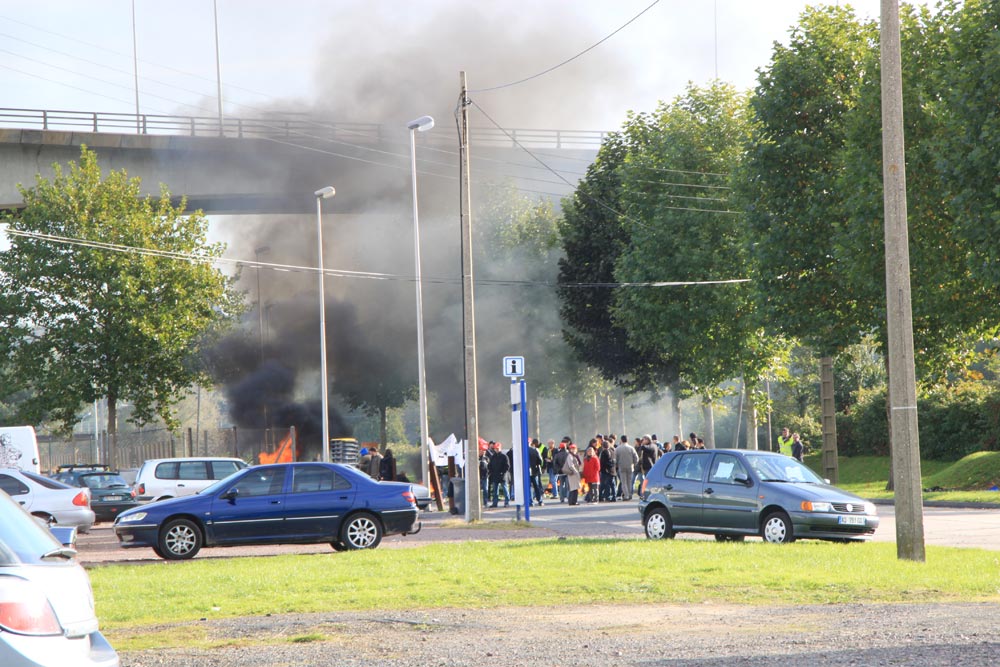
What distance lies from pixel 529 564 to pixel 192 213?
95.1ft

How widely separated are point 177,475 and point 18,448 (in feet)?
20.6

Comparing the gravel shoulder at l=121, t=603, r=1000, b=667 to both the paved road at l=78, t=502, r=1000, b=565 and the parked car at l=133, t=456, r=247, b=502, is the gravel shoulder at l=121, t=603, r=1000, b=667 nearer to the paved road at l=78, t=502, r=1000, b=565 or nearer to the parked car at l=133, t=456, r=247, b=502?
the paved road at l=78, t=502, r=1000, b=565

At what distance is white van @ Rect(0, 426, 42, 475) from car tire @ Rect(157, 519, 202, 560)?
13.7 meters

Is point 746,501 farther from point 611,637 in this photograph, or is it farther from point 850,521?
point 611,637

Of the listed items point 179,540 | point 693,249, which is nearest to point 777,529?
point 179,540

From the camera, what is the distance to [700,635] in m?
8.60

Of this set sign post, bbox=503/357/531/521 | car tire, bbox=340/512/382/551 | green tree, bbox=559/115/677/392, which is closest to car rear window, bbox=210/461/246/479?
sign post, bbox=503/357/531/521

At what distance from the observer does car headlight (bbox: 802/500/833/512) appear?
52.3 ft

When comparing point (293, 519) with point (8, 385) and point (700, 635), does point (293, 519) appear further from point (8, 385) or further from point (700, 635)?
point (8, 385)

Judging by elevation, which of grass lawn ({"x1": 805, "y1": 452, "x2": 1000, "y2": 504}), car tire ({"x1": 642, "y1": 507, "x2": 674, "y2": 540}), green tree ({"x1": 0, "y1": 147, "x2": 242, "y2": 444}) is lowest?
grass lawn ({"x1": 805, "y1": 452, "x2": 1000, "y2": 504})

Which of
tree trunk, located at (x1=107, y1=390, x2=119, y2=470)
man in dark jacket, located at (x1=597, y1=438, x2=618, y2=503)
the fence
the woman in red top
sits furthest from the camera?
the fence

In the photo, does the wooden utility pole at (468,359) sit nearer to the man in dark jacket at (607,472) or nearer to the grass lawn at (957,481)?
the man in dark jacket at (607,472)

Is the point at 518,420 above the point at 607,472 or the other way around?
above

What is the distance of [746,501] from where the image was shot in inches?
654
